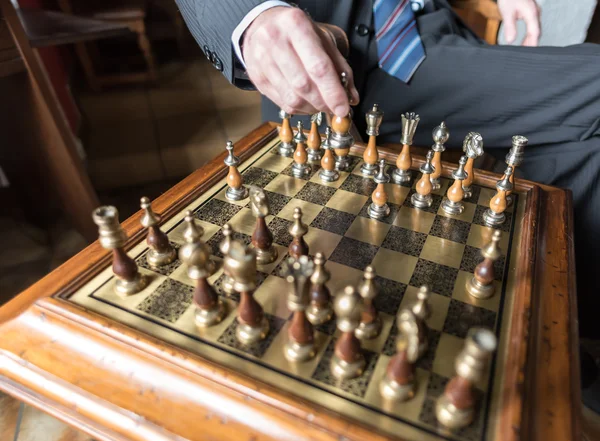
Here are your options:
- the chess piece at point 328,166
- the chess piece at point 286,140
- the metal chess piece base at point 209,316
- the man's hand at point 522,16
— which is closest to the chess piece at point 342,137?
the chess piece at point 328,166

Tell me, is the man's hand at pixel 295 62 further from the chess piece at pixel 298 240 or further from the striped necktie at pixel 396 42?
the striped necktie at pixel 396 42

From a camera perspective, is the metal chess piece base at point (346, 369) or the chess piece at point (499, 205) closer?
the metal chess piece base at point (346, 369)

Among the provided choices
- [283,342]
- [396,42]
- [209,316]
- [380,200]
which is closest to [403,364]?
[283,342]

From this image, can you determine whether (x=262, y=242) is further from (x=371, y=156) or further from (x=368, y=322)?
(x=371, y=156)

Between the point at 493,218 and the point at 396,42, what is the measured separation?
67 cm

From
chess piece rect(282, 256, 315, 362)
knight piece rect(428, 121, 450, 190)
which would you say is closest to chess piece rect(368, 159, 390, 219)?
knight piece rect(428, 121, 450, 190)

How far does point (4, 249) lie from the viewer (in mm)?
1876

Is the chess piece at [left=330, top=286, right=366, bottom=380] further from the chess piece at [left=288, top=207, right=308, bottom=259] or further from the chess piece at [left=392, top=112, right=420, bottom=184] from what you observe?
the chess piece at [left=392, top=112, right=420, bottom=184]

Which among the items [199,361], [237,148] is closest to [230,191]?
[237,148]

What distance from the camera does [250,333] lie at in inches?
26.0

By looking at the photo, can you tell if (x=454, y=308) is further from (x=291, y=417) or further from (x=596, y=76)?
(x=596, y=76)

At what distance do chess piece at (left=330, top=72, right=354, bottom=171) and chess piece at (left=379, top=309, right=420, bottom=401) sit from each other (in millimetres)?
498

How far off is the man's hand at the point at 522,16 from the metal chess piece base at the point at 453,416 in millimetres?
1344

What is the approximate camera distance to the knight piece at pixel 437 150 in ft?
3.17
